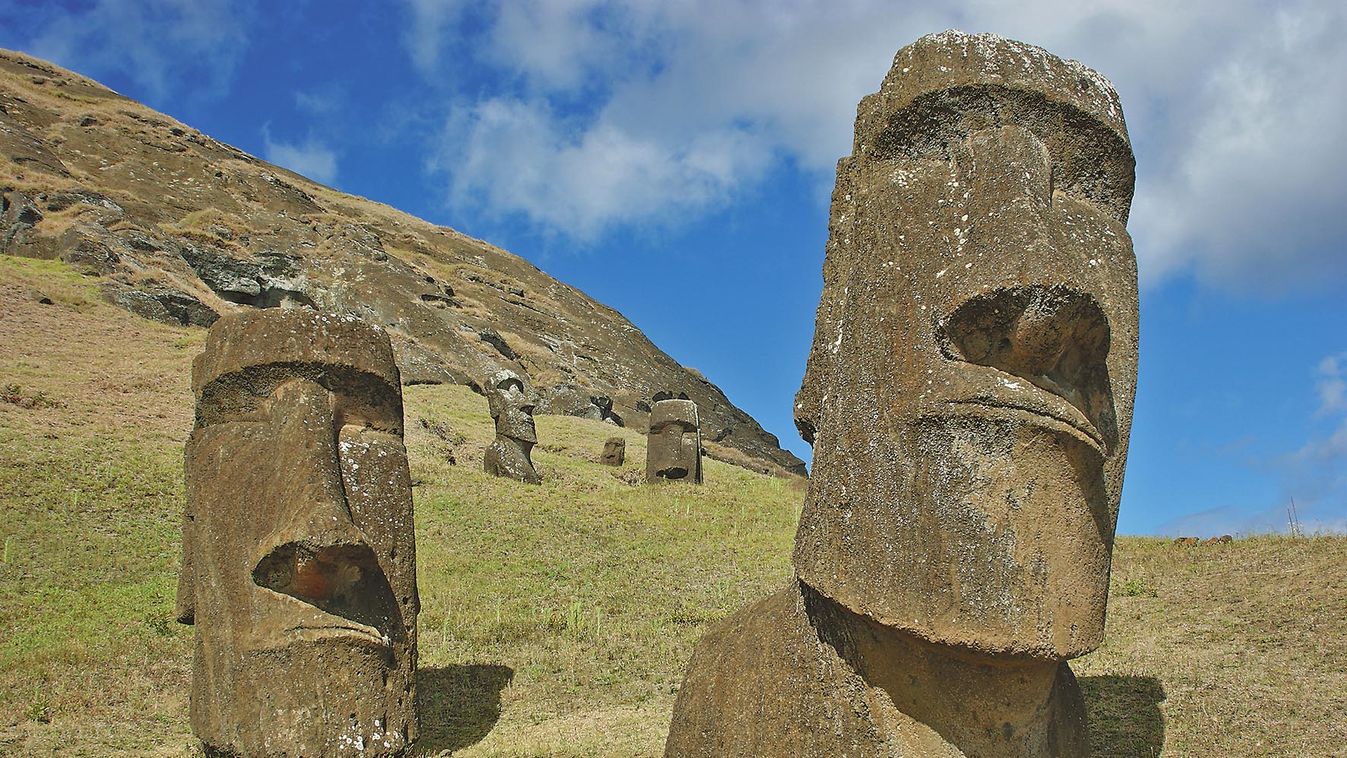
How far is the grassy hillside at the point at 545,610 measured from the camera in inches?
302

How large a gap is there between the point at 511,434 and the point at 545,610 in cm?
1204

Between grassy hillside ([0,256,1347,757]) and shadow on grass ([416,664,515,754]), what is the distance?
0.10 feet

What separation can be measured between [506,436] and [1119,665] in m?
17.2

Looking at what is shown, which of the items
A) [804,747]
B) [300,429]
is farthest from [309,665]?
[804,747]

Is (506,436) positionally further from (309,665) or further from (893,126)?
(893,126)

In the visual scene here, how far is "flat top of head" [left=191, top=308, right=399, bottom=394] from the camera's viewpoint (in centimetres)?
766

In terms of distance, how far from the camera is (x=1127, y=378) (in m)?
4.59

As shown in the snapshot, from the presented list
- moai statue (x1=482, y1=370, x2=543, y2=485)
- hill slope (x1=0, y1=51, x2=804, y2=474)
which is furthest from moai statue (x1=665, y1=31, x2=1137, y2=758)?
hill slope (x1=0, y1=51, x2=804, y2=474)

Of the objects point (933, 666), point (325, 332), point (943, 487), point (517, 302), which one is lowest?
point (933, 666)

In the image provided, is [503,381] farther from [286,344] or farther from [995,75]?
[995,75]

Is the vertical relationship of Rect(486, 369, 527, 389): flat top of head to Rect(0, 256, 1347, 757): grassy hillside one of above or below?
above

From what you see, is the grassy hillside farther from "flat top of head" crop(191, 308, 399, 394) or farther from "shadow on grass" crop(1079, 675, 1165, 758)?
"flat top of head" crop(191, 308, 399, 394)

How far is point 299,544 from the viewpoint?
6699mm

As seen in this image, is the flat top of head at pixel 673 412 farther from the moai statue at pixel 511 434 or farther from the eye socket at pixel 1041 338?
the eye socket at pixel 1041 338
